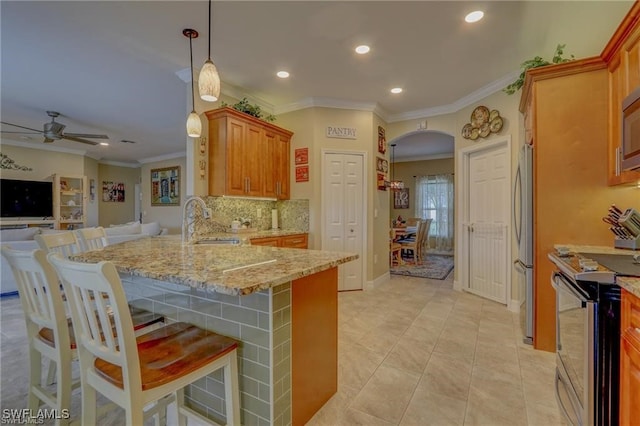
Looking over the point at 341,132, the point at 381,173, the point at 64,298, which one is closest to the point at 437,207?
the point at 381,173

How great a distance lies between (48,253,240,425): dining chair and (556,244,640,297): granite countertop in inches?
63.4

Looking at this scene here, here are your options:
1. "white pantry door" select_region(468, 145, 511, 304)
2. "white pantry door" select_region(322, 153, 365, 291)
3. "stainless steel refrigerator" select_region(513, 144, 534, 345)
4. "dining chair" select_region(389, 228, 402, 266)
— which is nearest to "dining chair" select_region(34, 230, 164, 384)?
"white pantry door" select_region(322, 153, 365, 291)

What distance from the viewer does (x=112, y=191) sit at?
349 inches

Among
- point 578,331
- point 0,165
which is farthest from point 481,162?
point 0,165

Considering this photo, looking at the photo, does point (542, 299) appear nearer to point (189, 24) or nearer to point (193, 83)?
point (189, 24)

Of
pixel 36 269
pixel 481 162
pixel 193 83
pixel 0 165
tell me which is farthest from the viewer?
pixel 0 165

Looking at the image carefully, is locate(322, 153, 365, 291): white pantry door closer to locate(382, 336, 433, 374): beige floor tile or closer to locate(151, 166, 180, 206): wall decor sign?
locate(382, 336, 433, 374): beige floor tile

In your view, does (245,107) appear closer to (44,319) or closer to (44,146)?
(44,319)

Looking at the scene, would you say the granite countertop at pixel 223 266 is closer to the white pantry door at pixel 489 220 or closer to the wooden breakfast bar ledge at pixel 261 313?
the wooden breakfast bar ledge at pixel 261 313

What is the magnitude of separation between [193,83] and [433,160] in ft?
22.8

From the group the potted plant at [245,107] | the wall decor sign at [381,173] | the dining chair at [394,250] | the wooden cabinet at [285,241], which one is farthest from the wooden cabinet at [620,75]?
the dining chair at [394,250]

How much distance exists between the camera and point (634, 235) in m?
1.93

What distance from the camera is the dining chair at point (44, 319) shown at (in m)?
1.34

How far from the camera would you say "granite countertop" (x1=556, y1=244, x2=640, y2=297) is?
110cm
